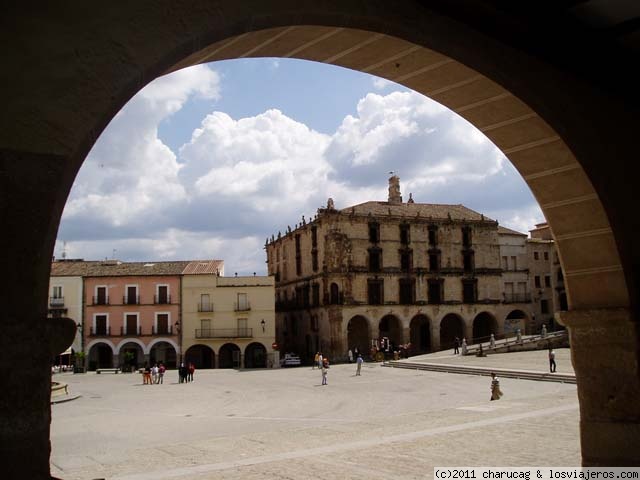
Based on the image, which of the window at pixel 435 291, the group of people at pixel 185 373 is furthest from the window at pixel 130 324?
the window at pixel 435 291

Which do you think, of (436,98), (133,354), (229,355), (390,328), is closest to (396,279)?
(390,328)

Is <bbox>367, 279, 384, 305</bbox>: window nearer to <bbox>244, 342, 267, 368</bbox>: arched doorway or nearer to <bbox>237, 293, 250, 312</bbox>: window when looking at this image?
<bbox>244, 342, 267, 368</bbox>: arched doorway

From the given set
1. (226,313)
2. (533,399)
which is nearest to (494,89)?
(533,399)

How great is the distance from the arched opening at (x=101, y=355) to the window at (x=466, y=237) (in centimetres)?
2607

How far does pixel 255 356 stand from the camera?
4303cm

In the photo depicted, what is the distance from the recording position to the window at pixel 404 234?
4569 cm

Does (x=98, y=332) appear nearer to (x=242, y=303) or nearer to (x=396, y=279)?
Answer: (x=242, y=303)

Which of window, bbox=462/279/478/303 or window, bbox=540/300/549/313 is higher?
window, bbox=462/279/478/303

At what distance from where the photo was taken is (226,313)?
135 ft

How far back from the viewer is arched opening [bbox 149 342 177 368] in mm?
41844

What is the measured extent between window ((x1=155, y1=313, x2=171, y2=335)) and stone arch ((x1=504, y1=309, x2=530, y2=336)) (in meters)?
24.1

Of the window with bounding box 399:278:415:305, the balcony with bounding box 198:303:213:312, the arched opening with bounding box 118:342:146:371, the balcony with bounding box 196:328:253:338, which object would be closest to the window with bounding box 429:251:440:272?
the window with bounding box 399:278:415:305

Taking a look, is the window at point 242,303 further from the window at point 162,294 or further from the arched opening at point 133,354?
the arched opening at point 133,354

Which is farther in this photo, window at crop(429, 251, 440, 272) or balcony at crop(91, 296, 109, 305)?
window at crop(429, 251, 440, 272)
